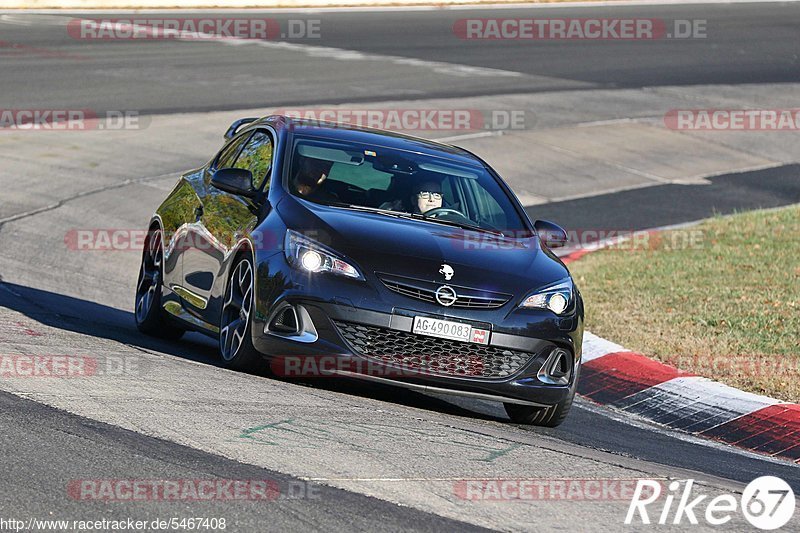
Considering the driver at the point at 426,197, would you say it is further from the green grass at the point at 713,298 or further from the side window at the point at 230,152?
the green grass at the point at 713,298

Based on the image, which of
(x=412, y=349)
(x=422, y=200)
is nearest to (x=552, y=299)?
(x=412, y=349)

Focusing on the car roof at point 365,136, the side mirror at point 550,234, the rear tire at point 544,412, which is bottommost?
the rear tire at point 544,412

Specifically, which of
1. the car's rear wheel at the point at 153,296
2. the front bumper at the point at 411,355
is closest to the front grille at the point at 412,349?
the front bumper at the point at 411,355

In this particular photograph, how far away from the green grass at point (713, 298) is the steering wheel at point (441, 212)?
2.40 meters

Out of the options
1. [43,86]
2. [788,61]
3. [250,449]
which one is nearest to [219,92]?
[43,86]

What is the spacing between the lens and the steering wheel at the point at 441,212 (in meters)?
8.87

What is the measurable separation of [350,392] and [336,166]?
158 centimetres

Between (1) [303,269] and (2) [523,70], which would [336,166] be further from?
(2) [523,70]

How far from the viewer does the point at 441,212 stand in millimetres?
8945

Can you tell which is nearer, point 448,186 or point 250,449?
point 250,449

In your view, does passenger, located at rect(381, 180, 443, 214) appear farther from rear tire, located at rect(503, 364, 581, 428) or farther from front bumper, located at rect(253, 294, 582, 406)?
rear tire, located at rect(503, 364, 581, 428)

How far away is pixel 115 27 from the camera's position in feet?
101

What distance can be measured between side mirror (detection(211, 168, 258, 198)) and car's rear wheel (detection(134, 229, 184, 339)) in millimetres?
1414

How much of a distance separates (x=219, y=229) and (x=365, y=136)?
50.6 inches
